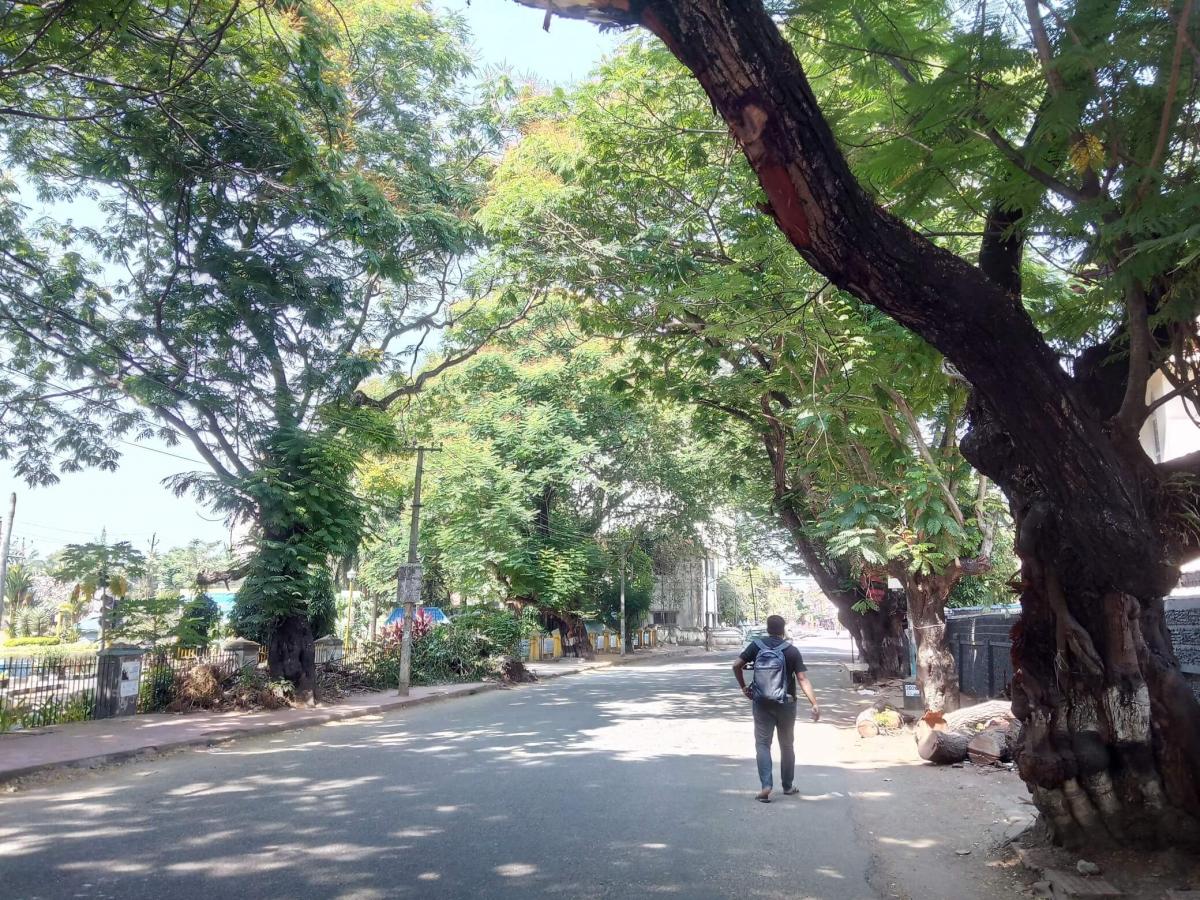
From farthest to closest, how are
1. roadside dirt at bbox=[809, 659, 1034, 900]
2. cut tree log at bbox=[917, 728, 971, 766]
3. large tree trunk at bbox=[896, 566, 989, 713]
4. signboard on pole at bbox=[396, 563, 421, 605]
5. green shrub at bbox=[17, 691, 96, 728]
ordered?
signboard on pole at bbox=[396, 563, 421, 605], large tree trunk at bbox=[896, 566, 989, 713], green shrub at bbox=[17, 691, 96, 728], cut tree log at bbox=[917, 728, 971, 766], roadside dirt at bbox=[809, 659, 1034, 900]

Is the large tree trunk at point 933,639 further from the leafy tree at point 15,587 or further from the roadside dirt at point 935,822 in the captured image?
the leafy tree at point 15,587

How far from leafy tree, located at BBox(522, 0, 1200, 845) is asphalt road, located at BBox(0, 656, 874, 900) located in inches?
73.5

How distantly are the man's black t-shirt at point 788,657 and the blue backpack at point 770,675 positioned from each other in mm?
48

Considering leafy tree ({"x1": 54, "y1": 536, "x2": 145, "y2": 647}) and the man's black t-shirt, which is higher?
leafy tree ({"x1": 54, "y1": 536, "x2": 145, "y2": 647})

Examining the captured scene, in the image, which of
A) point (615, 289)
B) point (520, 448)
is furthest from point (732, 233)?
point (520, 448)

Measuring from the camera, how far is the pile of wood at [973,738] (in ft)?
32.1

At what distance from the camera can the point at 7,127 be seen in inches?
466

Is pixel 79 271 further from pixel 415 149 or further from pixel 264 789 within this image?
pixel 264 789

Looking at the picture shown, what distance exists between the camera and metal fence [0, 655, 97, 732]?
12.7m

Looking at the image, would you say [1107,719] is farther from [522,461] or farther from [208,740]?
[522,461]

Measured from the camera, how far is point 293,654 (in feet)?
54.6

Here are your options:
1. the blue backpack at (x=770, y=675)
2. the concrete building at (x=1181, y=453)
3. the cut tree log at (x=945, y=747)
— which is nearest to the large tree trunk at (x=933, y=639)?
the concrete building at (x=1181, y=453)

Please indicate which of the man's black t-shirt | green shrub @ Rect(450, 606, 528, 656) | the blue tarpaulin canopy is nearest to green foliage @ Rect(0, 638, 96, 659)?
the blue tarpaulin canopy

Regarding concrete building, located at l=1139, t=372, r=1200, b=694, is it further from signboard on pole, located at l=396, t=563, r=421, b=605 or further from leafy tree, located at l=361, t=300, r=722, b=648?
leafy tree, located at l=361, t=300, r=722, b=648
